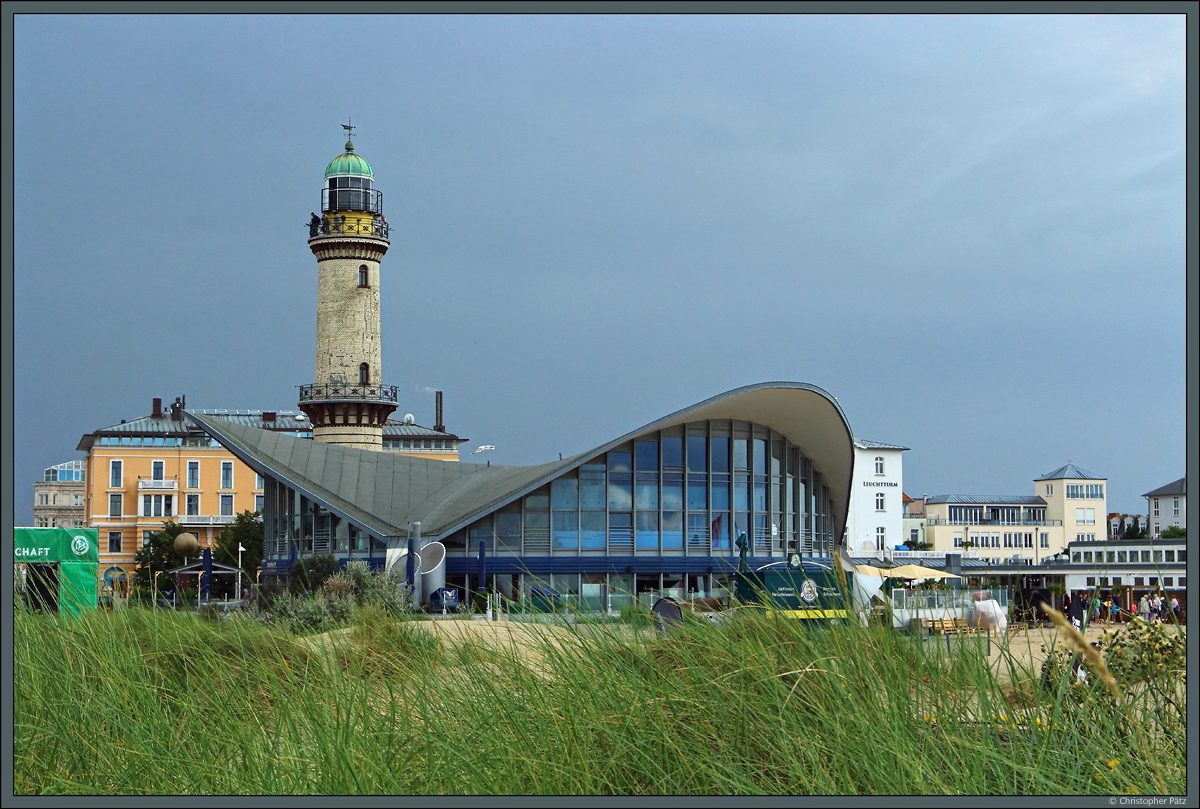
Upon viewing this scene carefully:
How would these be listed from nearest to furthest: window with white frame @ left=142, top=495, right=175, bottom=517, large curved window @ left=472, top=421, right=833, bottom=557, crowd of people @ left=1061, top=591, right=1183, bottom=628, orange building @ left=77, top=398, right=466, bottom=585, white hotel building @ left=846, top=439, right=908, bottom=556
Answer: crowd of people @ left=1061, top=591, right=1183, bottom=628
large curved window @ left=472, top=421, right=833, bottom=557
orange building @ left=77, top=398, right=466, bottom=585
window with white frame @ left=142, top=495, right=175, bottom=517
white hotel building @ left=846, top=439, right=908, bottom=556

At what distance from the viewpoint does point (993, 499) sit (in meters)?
76.3

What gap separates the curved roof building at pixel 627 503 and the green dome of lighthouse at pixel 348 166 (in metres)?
18.0

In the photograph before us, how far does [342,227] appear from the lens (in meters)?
50.8

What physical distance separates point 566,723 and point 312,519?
101 feet

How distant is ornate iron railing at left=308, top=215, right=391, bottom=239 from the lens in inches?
1999

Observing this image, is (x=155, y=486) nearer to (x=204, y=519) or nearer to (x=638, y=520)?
(x=204, y=519)

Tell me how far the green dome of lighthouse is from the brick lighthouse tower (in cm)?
9

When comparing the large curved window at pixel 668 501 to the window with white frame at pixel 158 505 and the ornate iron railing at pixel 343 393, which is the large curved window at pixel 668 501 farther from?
the window with white frame at pixel 158 505

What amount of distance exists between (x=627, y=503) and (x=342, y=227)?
23933 mm

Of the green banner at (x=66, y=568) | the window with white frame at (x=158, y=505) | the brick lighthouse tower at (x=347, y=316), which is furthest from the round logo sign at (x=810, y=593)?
the window with white frame at (x=158, y=505)

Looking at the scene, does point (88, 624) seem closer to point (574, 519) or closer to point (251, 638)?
point (251, 638)

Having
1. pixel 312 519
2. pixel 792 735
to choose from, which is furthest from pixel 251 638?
pixel 312 519

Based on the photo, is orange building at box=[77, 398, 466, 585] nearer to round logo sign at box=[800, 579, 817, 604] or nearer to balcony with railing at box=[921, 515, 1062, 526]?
balcony with railing at box=[921, 515, 1062, 526]

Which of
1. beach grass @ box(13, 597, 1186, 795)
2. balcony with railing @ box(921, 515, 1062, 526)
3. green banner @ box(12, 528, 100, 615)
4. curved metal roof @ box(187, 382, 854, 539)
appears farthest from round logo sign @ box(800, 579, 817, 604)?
balcony with railing @ box(921, 515, 1062, 526)
